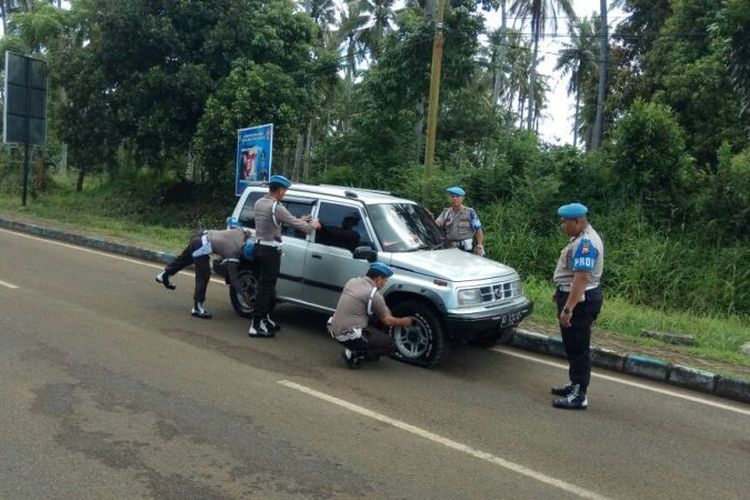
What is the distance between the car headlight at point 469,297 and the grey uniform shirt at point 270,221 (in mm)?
1856

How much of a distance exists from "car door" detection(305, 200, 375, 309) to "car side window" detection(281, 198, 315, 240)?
0.19m

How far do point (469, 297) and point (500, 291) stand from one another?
53cm

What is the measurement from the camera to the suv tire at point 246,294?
320 inches

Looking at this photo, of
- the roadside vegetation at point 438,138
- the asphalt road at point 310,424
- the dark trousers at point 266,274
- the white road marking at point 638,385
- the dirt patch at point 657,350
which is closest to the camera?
the asphalt road at point 310,424

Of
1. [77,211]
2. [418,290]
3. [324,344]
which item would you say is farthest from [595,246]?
[77,211]

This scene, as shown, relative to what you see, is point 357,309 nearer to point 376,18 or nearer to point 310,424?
point 310,424

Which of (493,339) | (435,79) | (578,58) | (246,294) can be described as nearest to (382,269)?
(493,339)

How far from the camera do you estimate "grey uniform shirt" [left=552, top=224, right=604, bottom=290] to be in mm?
5449

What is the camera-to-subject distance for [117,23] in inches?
749

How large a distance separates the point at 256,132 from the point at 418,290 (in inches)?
394

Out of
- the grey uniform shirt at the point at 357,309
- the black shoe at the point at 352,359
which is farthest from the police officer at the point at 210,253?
A: the black shoe at the point at 352,359

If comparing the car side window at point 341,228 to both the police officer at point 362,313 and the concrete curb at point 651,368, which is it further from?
the concrete curb at point 651,368

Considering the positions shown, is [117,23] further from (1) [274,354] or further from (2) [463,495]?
(2) [463,495]

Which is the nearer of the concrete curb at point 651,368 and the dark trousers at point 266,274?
the concrete curb at point 651,368
